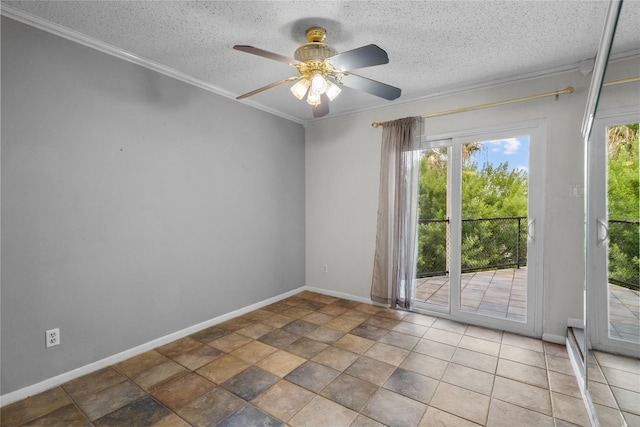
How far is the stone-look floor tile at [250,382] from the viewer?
208 cm

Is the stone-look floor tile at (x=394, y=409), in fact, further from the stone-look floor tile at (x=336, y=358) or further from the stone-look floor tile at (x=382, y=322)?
the stone-look floor tile at (x=382, y=322)

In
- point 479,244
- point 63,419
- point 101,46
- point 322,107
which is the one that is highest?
point 101,46

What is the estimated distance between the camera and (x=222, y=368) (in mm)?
2377

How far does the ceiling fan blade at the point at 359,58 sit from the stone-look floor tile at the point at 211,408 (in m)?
2.32

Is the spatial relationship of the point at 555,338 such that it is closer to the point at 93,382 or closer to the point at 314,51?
the point at 314,51

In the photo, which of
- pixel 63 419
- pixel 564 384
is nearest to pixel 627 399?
pixel 564 384

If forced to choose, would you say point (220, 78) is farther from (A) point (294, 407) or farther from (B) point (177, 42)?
(A) point (294, 407)

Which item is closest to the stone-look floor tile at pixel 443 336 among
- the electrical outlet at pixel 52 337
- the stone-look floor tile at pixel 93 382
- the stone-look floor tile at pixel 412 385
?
the stone-look floor tile at pixel 412 385

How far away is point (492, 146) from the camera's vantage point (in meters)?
3.13

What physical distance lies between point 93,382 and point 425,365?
2.51 metres

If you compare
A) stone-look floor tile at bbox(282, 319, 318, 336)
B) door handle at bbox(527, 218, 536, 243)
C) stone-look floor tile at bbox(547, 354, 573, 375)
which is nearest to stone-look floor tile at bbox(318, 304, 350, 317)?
stone-look floor tile at bbox(282, 319, 318, 336)

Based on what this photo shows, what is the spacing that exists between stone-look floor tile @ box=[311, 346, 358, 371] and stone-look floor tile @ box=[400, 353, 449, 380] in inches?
16.9

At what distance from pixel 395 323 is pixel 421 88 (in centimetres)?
257

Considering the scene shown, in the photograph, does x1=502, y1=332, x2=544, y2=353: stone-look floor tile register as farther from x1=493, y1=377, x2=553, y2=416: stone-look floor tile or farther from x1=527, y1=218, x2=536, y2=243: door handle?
x1=527, y1=218, x2=536, y2=243: door handle
